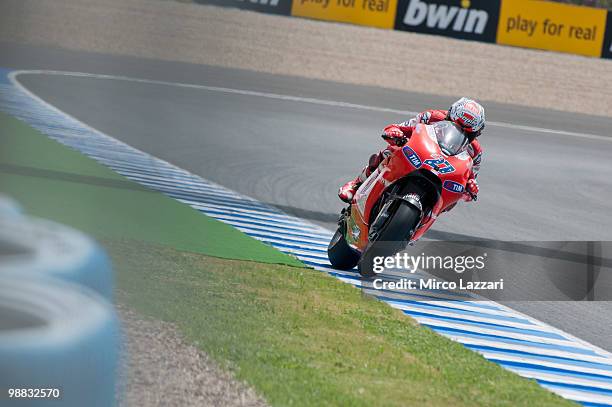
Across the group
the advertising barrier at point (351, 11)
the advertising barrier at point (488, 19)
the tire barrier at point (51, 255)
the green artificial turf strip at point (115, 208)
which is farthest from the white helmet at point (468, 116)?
the advertising barrier at point (351, 11)

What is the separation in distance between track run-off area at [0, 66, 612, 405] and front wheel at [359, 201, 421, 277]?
0.40 m

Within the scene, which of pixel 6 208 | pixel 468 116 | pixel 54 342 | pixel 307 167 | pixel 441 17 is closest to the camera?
pixel 54 342

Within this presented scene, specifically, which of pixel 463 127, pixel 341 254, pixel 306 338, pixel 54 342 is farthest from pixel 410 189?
pixel 54 342

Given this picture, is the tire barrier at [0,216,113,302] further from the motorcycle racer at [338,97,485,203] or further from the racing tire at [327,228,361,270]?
the racing tire at [327,228,361,270]

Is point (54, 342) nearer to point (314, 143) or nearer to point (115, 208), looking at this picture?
point (115, 208)

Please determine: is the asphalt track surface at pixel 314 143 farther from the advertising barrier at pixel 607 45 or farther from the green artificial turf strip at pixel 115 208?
the advertising barrier at pixel 607 45

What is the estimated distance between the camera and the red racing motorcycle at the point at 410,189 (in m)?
8.00

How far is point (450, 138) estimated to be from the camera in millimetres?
8242

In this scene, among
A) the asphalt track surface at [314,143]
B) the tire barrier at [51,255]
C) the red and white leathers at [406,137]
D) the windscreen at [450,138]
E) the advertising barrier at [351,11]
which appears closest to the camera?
the tire barrier at [51,255]

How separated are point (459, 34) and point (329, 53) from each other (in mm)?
3605

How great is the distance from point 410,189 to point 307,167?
7634mm

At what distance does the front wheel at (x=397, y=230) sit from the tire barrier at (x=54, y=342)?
435 cm

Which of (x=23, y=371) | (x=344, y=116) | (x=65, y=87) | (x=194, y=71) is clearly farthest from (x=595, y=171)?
(x=23, y=371)

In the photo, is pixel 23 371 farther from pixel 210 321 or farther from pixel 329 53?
pixel 329 53
